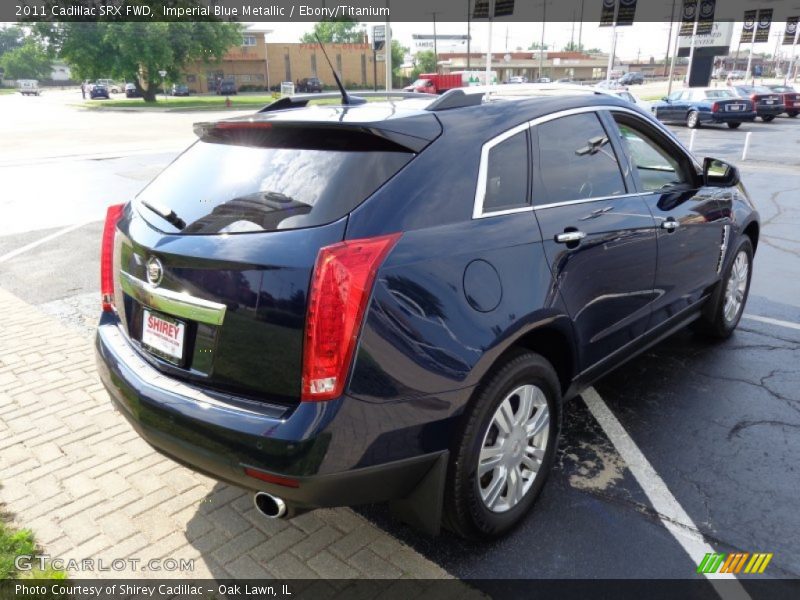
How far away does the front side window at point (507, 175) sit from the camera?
2717 millimetres

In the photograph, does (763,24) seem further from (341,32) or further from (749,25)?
(341,32)

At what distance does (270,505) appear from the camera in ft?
7.77

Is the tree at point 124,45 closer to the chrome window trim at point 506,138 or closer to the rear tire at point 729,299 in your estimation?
the rear tire at point 729,299

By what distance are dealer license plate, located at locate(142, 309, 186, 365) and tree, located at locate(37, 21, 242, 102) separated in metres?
52.5

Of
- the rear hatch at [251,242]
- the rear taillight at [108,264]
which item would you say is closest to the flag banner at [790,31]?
the rear hatch at [251,242]

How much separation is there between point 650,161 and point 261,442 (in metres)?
3.20

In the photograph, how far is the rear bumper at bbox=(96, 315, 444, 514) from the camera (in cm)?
215

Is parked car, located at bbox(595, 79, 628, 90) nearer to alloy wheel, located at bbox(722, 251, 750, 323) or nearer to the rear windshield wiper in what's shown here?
alloy wheel, located at bbox(722, 251, 750, 323)

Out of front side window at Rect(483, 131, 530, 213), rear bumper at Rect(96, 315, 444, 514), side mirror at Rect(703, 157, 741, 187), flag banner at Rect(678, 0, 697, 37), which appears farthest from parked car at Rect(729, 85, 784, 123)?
rear bumper at Rect(96, 315, 444, 514)

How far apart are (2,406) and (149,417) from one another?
84.2 inches

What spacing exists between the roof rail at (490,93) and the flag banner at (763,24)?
5072cm

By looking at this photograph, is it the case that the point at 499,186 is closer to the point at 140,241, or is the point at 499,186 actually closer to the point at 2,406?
the point at 140,241

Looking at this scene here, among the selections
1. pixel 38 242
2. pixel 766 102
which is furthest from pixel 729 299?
pixel 766 102

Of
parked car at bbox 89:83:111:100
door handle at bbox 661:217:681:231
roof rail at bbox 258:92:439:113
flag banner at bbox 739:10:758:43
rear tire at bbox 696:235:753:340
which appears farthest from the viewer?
parked car at bbox 89:83:111:100
